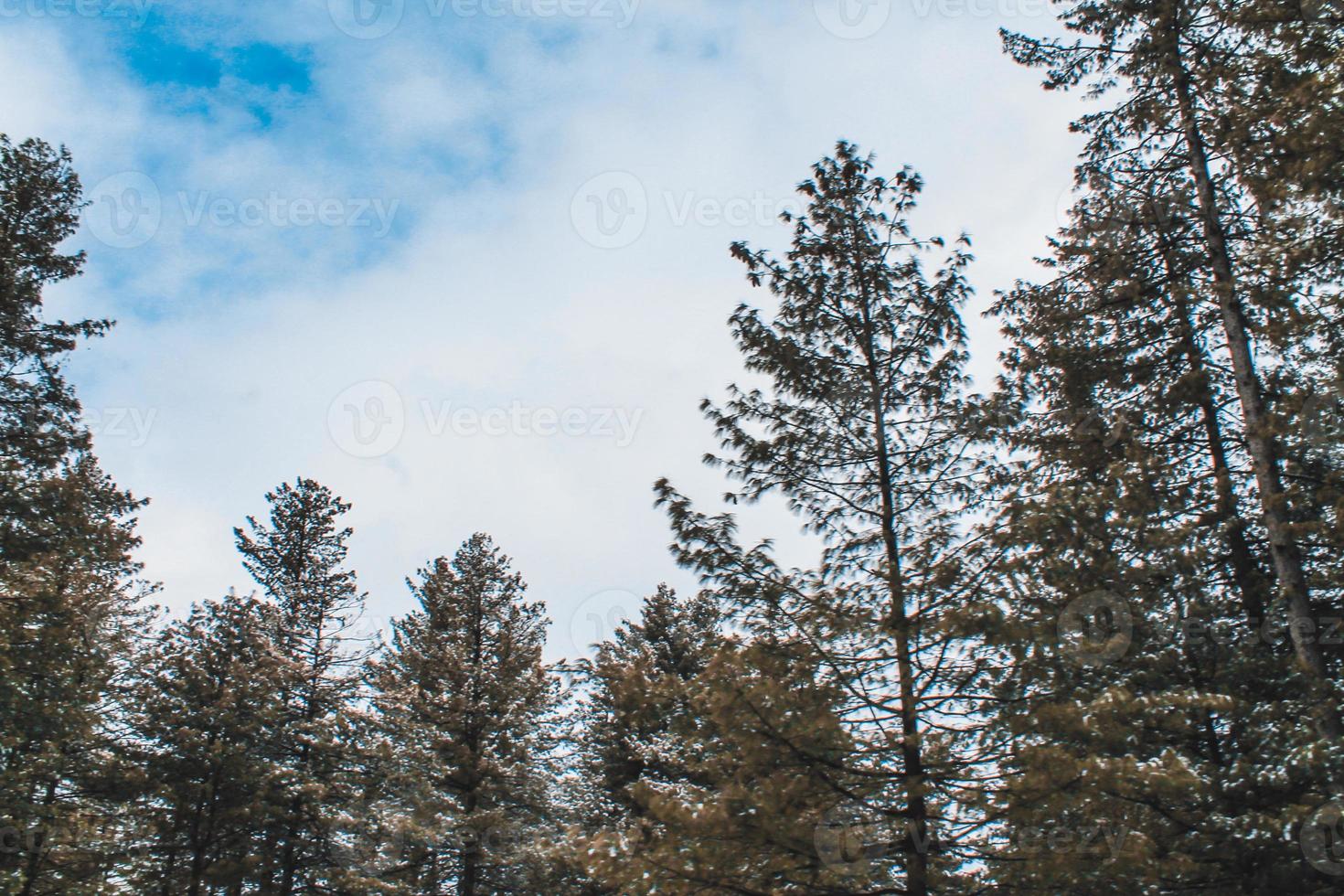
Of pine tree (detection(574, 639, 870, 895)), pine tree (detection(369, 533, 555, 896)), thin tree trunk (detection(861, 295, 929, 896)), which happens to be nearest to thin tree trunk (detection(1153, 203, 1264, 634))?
thin tree trunk (detection(861, 295, 929, 896))

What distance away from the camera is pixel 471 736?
74.4 feet

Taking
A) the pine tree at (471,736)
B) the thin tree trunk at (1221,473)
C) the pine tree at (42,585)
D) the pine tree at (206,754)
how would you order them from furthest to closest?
A: the pine tree at (471,736) → the pine tree at (206,754) → the pine tree at (42,585) → the thin tree trunk at (1221,473)

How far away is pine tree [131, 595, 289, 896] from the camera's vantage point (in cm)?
1817

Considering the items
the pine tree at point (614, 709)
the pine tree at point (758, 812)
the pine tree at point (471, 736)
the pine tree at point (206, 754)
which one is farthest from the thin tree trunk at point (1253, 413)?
the pine tree at point (206, 754)

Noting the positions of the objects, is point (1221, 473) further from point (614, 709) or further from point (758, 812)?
point (614, 709)

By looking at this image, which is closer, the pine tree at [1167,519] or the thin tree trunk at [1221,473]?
the pine tree at [1167,519]

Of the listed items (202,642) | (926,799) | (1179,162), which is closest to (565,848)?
(926,799)

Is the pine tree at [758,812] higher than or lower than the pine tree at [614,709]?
lower

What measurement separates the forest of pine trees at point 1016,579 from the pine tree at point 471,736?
7.86ft

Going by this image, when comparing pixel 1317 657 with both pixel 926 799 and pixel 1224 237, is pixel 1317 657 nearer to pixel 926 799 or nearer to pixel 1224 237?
pixel 926 799

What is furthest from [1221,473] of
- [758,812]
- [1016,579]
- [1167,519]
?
[758,812]

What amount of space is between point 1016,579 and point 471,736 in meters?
17.9

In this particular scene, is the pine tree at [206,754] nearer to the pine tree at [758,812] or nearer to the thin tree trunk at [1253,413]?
the pine tree at [758,812]

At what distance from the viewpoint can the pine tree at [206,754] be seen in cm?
1817
